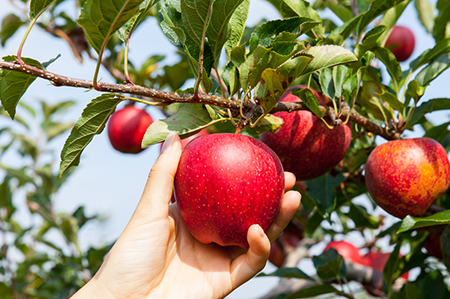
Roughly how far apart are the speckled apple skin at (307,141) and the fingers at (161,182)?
35 cm

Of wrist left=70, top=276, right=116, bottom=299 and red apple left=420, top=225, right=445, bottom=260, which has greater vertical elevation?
wrist left=70, top=276, right=116, bottom=299

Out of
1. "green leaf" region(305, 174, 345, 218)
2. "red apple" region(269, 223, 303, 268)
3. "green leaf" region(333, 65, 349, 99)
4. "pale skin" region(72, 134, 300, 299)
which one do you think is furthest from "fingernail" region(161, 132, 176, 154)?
"red apple" region(269, 223, 303, 268)

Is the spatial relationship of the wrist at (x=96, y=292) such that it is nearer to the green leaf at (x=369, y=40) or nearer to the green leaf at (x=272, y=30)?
the green leaf at (x=272, y=30)

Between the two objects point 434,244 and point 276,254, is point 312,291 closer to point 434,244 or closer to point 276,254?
point 434,244

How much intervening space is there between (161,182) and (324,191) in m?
0.66

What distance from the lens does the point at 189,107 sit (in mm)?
972

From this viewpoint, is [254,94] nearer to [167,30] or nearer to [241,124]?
[241,124]

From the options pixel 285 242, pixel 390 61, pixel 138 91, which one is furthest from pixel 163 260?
pixel 285 242

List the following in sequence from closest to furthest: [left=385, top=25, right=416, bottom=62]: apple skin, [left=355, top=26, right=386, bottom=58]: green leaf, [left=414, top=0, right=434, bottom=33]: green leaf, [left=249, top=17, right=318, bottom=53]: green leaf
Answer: [left=249, top=17, right=318, bottom=53]: green leaf < [left=355, top=26, right=386, bottom=58]: green leaf < [left=414, top=0, right=434, bottom=33]: green leaf < [left=385, top=25, right=416, bottom=62]: apple skin

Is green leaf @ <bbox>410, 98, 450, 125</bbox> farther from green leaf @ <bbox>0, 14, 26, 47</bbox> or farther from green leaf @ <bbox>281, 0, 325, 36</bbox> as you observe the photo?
green leaf @ <bbox>0, 14, 26, 47</bbox>

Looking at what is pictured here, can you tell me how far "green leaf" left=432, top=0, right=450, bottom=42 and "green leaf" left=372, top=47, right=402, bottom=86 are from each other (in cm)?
36

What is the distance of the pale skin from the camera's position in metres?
→ 0.95

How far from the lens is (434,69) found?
3.98ft

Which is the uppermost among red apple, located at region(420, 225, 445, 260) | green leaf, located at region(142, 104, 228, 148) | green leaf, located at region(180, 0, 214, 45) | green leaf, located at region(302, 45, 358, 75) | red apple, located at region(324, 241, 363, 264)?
green leaf, located at region(180, 0, 214, 45)
